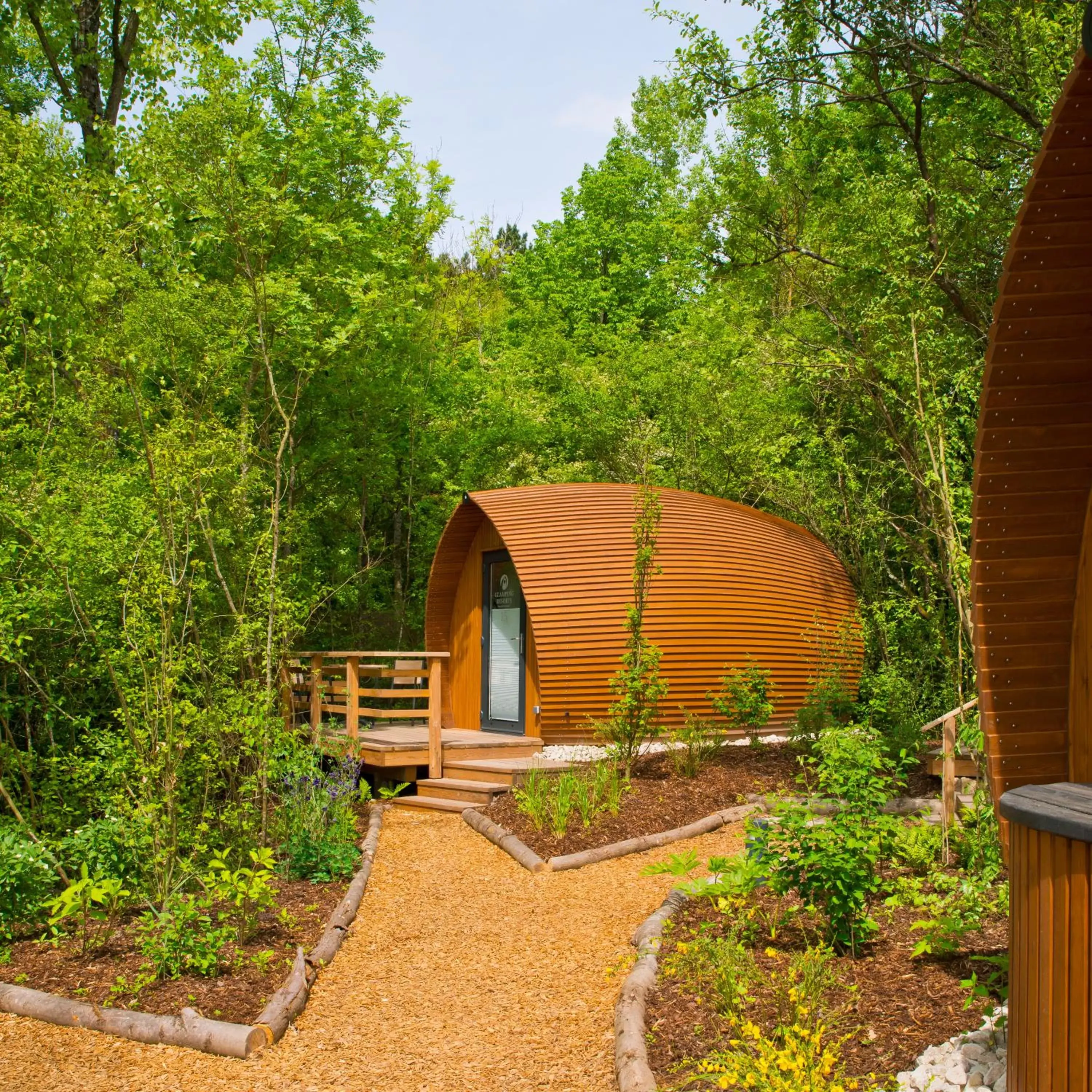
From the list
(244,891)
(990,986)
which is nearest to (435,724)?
(244,891)

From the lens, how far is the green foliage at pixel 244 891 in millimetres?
4504

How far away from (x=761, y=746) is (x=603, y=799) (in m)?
2.48

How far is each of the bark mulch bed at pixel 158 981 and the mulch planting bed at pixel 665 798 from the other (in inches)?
84.9

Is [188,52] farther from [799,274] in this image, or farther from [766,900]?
[766,900]

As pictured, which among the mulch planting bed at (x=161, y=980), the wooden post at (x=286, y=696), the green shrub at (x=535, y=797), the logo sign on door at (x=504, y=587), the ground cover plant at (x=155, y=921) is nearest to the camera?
the mulch planting bed at (x=161, y=980)

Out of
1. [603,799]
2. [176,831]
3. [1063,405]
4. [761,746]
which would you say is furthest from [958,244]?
[176,831]

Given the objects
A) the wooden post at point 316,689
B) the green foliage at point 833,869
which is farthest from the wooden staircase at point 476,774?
the green foliage at point 833,869

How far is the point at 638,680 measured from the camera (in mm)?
8250

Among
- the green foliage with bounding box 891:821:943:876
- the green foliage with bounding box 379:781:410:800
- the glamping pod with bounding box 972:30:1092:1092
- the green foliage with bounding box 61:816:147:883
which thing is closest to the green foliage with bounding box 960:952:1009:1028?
the glamping pod with bounding box 972:30:1092:1092

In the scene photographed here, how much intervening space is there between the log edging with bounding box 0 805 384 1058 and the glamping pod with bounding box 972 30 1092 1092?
2.74 m

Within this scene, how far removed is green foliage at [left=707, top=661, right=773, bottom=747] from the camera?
9758 mm

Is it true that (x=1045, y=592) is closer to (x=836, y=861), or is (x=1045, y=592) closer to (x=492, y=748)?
(x=836, y=861)

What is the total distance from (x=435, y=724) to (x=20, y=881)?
4347 mm

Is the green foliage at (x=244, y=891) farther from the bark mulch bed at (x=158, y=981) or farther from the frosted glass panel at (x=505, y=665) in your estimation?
the frosted glass panel at (x=505, y=665)
